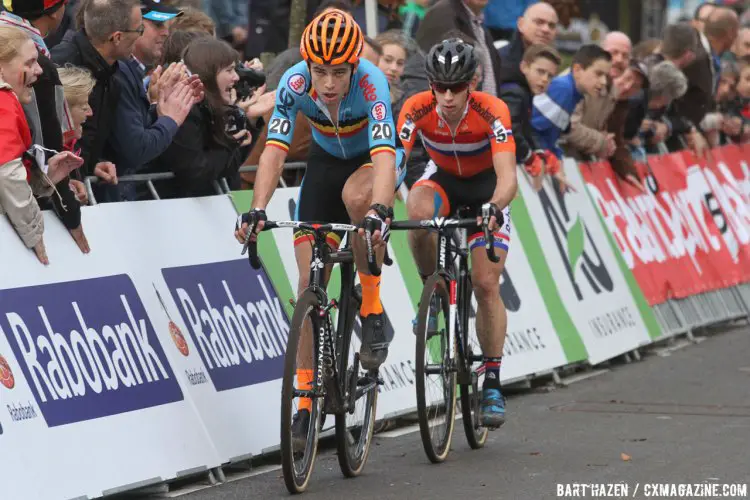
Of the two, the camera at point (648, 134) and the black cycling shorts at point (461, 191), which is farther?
the camera at point (648, 134)

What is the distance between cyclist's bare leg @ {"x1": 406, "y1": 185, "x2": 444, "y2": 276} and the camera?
884cm

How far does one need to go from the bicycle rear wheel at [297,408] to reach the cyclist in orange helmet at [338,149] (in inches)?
2.3

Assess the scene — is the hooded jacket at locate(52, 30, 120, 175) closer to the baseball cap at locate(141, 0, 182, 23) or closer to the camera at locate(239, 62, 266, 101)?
the baseball cap at locate(141, 0, 182, 23)

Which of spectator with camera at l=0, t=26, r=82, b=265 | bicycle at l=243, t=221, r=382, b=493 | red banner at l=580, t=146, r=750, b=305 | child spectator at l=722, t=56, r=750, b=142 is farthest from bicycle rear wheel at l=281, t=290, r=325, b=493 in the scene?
child spectator at l=722, t=56, r=750, b=142

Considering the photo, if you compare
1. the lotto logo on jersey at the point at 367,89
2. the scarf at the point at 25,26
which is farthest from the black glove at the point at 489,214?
the scarf at the point at 25,26

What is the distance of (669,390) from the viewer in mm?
11125

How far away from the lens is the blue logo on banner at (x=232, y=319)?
813 centimetres

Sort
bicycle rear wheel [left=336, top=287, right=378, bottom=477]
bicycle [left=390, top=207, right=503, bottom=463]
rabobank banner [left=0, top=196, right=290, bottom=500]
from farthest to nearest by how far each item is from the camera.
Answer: bicycle [left=390, top=207, right=503, bottom=463] → bicycle rear wheel [left=336, top=287, right=378, bottom=477] → rabobank banner [left=0, top=196, right=290, bottom=500]

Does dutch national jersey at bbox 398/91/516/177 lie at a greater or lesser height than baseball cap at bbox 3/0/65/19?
lesser

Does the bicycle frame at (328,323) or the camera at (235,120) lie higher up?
the camera at (235,120)

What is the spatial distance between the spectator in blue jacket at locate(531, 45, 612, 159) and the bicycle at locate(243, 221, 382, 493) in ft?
17.6

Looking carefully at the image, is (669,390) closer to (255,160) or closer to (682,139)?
(255,160)

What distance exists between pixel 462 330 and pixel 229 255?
138 centimetres

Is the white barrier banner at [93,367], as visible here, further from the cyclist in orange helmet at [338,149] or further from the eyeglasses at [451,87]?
the eyeglasses at [451,87]
